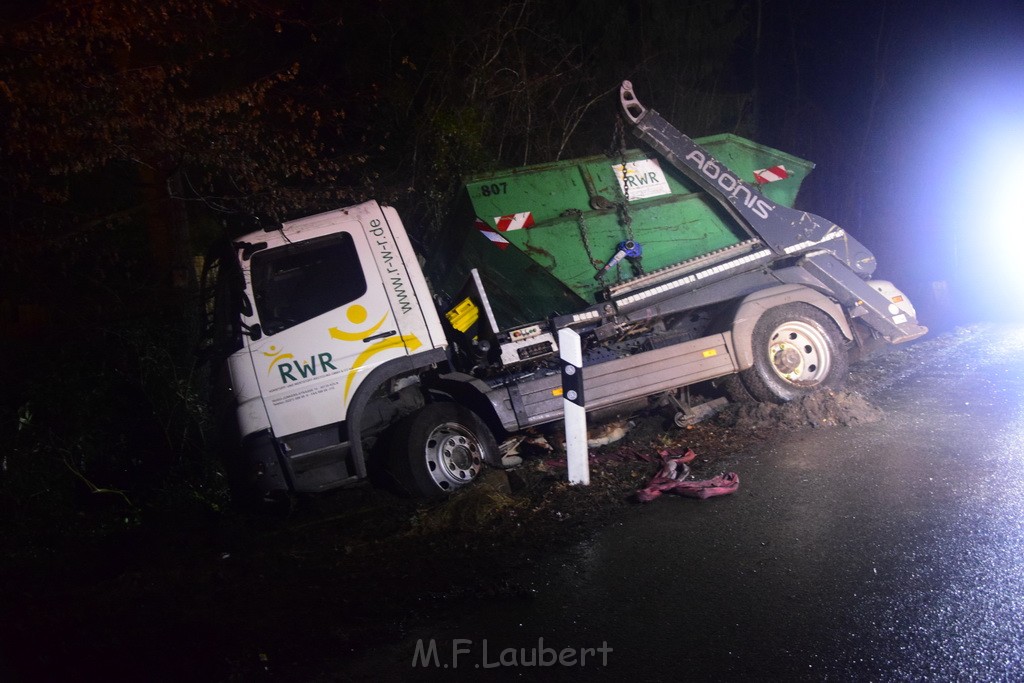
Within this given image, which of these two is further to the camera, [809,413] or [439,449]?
[809,413]

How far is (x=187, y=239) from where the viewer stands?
33.5 feet

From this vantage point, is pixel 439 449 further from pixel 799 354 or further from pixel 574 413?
pixel 799 354

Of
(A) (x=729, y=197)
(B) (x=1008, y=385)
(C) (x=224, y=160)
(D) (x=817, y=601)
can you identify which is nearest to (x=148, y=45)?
(C) (x=224, y=160)

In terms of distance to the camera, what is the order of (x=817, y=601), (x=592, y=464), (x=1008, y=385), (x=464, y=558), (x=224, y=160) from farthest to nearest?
(x=224, y=160) < (x=1008, y=385) < (x=592, y=464) < (x=464, y=558) < (x=817, y=601)

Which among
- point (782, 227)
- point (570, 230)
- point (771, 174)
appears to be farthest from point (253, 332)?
point (771, 174)

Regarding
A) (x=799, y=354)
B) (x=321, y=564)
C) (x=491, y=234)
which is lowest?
(x=321, y=564)

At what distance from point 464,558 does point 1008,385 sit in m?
5.63

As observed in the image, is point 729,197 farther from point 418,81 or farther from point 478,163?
point 418,81

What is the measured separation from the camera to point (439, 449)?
6.48 metres

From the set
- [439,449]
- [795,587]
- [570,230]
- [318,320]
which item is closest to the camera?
[795,587]

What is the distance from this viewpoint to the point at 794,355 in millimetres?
7555

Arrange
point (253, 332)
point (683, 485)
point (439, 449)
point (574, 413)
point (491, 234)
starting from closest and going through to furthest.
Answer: point (683, 485) → point (574, 413) → point (253, 332) → point (439, 449) → point (491, 234)

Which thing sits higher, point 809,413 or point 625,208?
point 625,208

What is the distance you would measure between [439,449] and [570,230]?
2430 mm
